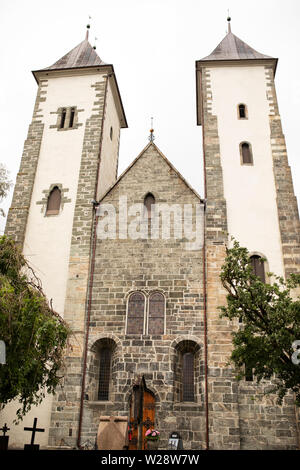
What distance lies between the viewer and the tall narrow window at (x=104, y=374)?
1355 centimetres

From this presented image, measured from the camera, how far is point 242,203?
Answer: 1582cm

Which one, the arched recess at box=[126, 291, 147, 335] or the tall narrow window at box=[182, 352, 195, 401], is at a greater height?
the arched recess at box=[126, 291, 147, 335]

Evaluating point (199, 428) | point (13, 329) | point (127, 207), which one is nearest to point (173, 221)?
point (127, 207)

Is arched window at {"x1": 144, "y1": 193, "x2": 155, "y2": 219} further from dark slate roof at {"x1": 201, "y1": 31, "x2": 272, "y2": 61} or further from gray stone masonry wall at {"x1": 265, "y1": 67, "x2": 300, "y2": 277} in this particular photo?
dark slate roof at {"x1": 201, "y1": 31, "x2": 272, "y2": 61}

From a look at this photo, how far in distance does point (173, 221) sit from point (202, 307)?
10.9ft

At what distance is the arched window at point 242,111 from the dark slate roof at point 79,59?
22.2 feet

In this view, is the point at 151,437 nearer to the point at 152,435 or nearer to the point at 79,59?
the point at 152,435

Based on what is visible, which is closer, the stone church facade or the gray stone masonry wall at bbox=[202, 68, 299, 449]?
the gray stone masonry wall at bbox=[202, 68, 299, 449]

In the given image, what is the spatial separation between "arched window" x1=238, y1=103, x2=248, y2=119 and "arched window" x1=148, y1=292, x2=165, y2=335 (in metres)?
8.58

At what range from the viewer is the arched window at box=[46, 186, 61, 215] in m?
16.5

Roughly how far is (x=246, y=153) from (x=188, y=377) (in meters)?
8.92

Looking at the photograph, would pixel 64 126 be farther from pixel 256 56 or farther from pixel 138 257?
pixel 256 56

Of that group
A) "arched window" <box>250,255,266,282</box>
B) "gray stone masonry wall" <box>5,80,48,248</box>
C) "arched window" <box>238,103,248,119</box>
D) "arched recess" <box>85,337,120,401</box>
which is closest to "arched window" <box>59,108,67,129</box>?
"gray stone masonry wall" <box>5,80,48,248</box>

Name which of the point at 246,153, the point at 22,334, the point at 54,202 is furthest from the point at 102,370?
the point at 246,153
